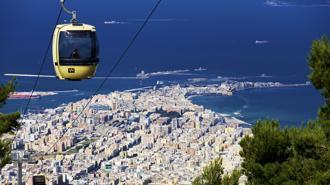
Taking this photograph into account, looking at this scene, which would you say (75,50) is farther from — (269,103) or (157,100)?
(157,100)

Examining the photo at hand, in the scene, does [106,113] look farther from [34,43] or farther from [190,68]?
[34,43]

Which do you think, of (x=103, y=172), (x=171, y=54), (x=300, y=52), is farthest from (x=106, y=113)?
(x=300, y=52)

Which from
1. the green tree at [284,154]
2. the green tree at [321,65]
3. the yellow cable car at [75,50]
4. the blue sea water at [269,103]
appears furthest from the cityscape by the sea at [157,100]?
the green tree at [321,65]

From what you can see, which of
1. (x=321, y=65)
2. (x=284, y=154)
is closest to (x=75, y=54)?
(x=284, y=154)

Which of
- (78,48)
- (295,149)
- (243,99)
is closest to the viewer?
(295,149)

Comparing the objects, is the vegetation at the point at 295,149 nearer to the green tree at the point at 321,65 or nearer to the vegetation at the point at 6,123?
the green tree at the point at 321,65

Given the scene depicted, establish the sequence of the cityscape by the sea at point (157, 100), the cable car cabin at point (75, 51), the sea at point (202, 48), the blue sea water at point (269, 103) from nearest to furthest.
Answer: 1. the cable car cabin at point (75, 51)
2. the cityscape by the sea at point (157, 100)
3. the blue sea water at point (269, 103)
4. the sea at point (202, 48)
